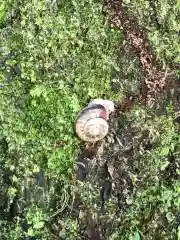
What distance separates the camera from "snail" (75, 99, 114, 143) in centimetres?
375

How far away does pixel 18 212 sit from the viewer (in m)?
3.85

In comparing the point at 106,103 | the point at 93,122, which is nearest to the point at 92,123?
the point at 93,122

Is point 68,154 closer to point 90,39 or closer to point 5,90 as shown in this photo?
point 5,90

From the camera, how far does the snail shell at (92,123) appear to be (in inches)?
147

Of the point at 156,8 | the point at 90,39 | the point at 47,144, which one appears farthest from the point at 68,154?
the point at 156,8

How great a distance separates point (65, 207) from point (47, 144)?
55cm

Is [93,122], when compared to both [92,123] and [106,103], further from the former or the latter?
[106,103]

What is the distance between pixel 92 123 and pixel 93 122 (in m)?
0.01

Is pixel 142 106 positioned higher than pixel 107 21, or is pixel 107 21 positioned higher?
pixel 107 21

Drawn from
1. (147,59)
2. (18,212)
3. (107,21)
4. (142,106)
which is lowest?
(18,212)

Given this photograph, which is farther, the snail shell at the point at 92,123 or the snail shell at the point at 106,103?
the snail shell at the point at 106,103

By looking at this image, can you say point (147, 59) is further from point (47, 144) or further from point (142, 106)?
point (47, 144)

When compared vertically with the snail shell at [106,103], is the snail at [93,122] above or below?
below

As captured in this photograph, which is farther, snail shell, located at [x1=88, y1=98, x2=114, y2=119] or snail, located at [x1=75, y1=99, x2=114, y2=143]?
snail shell, located at [x1=88, y1=98, x2=114, y2=119]
